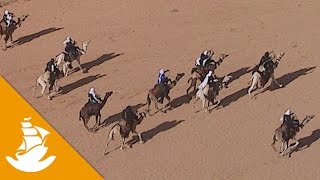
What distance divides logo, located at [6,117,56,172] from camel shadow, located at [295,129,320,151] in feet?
20.3

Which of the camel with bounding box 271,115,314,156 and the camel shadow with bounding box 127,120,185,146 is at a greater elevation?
the camel shadow with bounding box 127,120,185,146

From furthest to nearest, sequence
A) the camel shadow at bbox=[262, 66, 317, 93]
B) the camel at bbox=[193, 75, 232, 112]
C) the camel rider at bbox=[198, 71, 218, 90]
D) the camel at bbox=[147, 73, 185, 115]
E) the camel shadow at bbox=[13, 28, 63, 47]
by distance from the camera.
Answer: the camel shadow at bbox=[13, 28, 63, 47]
the camel shadow at bbox=[262, 66, 317, 93]
the camel at bbox=[147, 73, 185, 115]
the camel at bbox=[193, 75, 232, 112]
the camel rider at bbox=[198, 71, 218, 90]

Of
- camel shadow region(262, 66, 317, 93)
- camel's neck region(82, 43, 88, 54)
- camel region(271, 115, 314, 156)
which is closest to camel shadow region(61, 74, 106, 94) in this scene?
camel's neck region(82, 43, 88, 54)

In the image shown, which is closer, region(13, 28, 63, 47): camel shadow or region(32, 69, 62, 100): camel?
region(32, 69, 62, 100): camel

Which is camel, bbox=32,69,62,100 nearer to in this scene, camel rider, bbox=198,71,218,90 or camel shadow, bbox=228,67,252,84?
camel rider, bbox=198,71,218,90

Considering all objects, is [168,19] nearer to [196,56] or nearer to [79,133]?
[196,56]

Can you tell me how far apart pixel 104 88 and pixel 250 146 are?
540 cm

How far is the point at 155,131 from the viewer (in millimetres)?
19203

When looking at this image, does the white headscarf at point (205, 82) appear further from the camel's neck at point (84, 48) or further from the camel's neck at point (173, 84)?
the camel's neck at point (84, 48)

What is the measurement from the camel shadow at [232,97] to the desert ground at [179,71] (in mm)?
55

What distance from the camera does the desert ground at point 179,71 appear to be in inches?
701

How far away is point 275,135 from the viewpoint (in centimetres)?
1767

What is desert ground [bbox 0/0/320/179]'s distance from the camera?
58.4 ft

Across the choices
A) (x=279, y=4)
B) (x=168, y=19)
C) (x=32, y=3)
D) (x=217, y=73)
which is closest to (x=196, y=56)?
(x=217, y=73)
